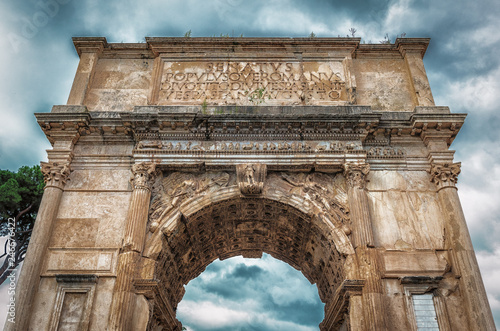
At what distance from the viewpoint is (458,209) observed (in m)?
10.8

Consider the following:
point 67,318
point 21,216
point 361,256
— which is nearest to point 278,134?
point 361,256

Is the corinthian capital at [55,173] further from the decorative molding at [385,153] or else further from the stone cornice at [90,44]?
the decorative molding at [385,153]

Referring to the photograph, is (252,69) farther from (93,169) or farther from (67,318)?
(67,318)

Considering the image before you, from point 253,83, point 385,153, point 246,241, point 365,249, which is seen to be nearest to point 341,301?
point 365,249

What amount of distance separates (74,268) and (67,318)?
3.71ft

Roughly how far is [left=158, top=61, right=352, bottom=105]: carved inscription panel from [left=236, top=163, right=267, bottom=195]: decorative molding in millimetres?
2194

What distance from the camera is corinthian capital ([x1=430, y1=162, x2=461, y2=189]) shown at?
36.8 feet

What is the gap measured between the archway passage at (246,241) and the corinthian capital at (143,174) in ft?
4.39

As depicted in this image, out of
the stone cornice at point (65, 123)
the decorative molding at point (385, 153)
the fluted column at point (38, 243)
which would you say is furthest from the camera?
the decorative molding at point (385, 153)

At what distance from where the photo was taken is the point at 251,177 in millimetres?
11352

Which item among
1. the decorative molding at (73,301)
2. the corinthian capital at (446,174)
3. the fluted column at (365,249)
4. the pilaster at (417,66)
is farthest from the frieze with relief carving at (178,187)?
the pilaster at (417,66)

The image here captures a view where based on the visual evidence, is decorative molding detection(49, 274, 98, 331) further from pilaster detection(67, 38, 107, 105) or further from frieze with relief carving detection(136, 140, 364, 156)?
pilaster detection(67, 38, 107, 105)

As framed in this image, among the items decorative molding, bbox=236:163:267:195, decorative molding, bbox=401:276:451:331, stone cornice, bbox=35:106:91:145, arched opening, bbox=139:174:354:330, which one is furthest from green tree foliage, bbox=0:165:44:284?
decorative molding, bbox=401:276:451:331

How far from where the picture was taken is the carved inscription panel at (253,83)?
12820mm
